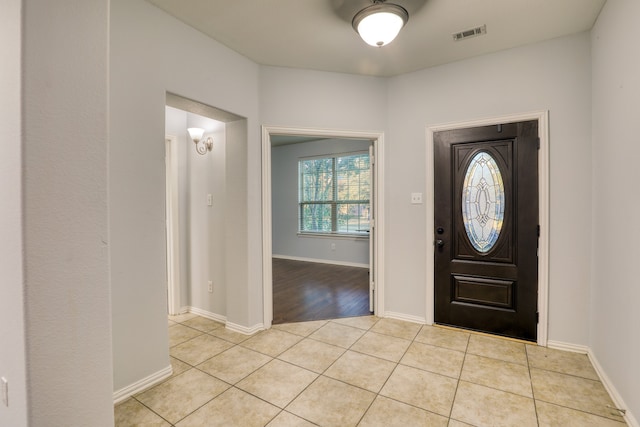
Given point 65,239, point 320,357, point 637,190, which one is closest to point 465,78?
point 637,190

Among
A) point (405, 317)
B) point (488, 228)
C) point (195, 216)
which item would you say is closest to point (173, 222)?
point (195, 216)

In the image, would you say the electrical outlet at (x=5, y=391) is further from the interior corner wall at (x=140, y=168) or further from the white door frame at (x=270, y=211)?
the white door frame at (x=270, y=211)

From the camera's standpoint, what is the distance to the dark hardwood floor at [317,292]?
3533 mm

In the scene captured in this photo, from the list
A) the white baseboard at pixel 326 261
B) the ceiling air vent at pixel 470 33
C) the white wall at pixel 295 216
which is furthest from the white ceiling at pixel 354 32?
the white baseboard at pixel 326 261

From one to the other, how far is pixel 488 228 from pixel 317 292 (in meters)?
2.43

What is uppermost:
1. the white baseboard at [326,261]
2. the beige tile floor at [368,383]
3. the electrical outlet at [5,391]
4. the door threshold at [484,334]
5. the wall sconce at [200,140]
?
the wall sconce at [200,140]

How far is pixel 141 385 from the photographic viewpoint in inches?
82.7

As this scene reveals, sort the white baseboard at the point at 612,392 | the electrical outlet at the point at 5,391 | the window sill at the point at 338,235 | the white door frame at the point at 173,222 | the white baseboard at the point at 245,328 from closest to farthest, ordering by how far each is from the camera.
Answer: the electrical outlet at the point at 5,391
the white baseboard at the point at 612,392
the white baseboard at the point at 245,328
the white door frame at the point at 173,222
the window sill at the point at 338,235

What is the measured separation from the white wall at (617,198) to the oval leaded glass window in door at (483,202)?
68 centimetres

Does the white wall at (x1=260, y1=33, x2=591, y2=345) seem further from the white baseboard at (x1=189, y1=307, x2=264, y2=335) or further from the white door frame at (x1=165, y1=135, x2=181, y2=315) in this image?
the white baseboard at (x1=189, y1=307, x2=264, y2=335)

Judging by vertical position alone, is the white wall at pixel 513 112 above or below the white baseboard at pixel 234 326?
above

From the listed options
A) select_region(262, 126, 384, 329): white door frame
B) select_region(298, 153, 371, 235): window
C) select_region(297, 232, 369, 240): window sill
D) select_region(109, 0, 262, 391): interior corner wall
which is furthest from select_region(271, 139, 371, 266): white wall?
select_region(109, 0, 262, 391): interior corner wall

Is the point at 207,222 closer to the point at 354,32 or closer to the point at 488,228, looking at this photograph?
the point at 354,32

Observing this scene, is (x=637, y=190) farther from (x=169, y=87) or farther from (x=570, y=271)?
(x=169, y=87)
